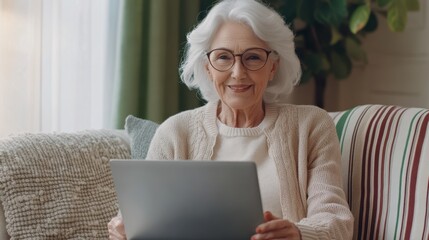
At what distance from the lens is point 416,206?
1850mm

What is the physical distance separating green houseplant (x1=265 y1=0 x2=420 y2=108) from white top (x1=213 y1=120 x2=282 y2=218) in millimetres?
1185

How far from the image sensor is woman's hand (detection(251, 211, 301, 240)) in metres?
1.54

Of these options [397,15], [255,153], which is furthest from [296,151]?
[397,15]

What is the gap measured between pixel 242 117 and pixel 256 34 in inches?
9.0

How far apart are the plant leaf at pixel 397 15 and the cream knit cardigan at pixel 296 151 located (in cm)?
107

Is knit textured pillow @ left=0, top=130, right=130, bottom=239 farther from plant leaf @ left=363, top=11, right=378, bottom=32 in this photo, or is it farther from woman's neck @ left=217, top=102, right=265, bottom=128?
plant leaf @ left=363, top=11, right=378, bottom=32

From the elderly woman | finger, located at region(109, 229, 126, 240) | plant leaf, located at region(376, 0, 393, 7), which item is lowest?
finger, located at region(109, 229, 126, 240)

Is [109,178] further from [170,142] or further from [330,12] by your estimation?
[330,12]

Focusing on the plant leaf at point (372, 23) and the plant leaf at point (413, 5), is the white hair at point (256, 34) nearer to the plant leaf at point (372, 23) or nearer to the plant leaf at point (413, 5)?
the plant leaf at point (413, 5)

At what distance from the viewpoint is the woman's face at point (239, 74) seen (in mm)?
1920

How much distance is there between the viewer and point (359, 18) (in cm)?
299

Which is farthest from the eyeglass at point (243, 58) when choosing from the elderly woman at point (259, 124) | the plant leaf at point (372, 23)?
the plant leaf at point (372, 23)

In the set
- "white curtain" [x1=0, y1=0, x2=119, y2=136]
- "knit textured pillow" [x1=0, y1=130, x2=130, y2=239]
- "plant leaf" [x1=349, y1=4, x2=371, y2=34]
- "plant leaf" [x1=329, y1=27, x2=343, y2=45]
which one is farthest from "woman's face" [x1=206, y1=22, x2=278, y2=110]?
"plant leaf" [x1=329, y1=27, x2=343, y2=45]

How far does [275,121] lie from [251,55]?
0.63 feet
